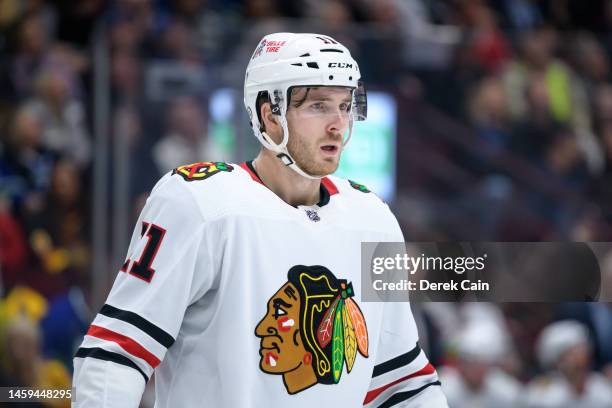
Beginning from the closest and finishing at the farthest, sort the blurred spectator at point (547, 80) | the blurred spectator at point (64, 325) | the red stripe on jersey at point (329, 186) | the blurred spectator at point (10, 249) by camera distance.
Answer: the red stripe on jersey at point (329, 186), the blurred spectator at point (64, 325), the blurred spectator at point (10, 249), the blurred spectator at point (547, 80)

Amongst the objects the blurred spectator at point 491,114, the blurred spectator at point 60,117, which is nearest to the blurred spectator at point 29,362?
the blurred spectator at point 60,117

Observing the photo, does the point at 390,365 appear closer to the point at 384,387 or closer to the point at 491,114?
the point at 384,387

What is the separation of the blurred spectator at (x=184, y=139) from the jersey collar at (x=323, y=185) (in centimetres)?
189

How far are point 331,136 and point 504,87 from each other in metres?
3.03

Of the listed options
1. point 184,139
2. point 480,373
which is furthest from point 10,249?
point 480,373

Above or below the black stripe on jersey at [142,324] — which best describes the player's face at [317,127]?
above

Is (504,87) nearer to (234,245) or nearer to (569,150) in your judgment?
(569,150)

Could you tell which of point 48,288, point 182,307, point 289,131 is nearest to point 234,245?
point 182,307

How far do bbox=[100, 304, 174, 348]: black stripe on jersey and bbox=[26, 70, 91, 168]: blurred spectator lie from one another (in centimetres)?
226

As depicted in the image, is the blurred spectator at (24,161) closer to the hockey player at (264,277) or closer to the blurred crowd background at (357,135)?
the blurred crowd background at (357,135)

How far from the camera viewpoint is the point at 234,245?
2.31 metres

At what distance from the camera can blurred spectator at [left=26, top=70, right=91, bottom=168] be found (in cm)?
445

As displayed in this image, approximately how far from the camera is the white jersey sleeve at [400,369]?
2.63 m

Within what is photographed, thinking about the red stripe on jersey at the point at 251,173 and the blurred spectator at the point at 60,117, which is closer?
the red stripe on jersey at the point at 251,173
